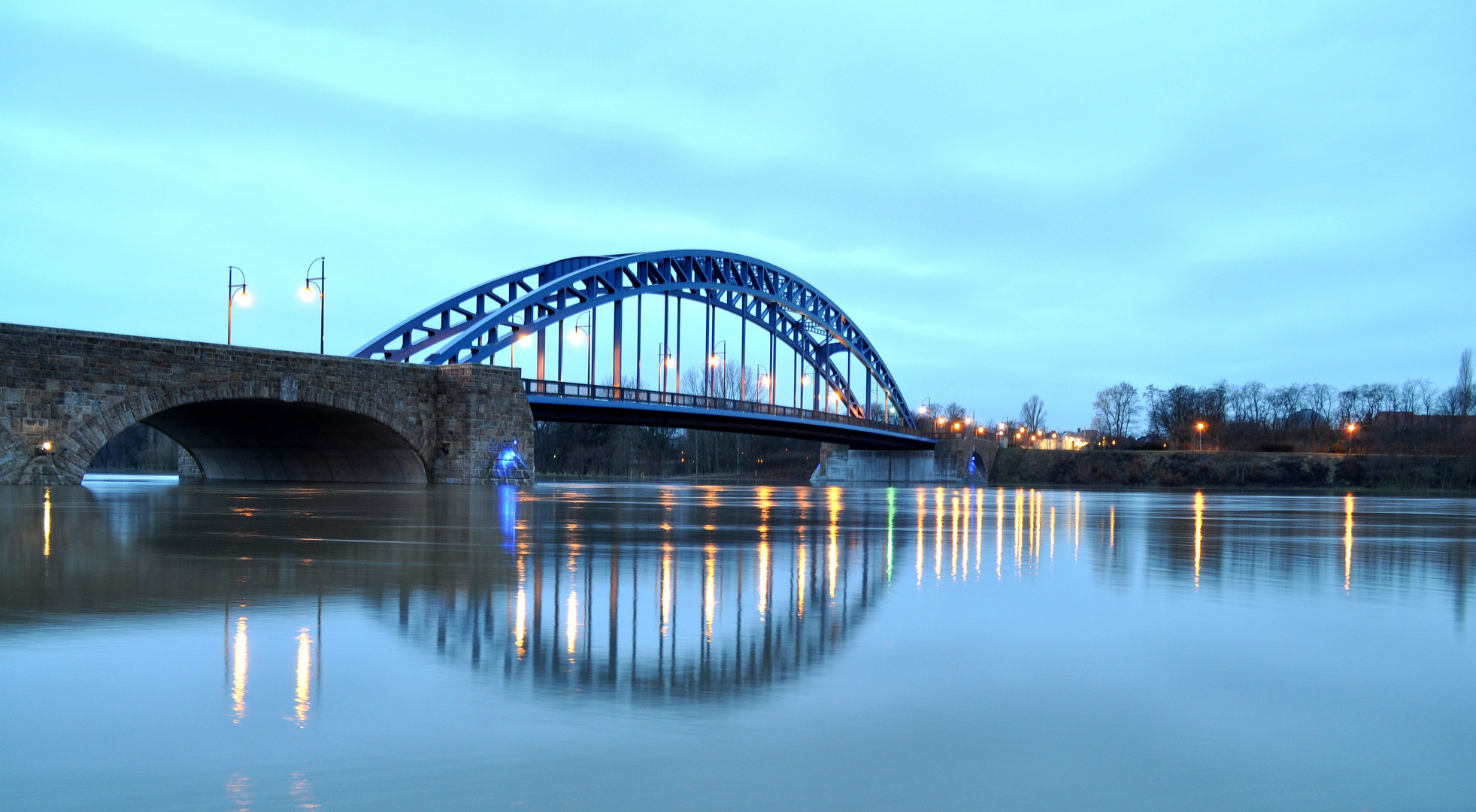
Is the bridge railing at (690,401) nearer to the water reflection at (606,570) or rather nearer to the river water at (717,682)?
the water reflection at (606,570)

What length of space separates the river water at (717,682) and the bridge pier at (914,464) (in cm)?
8916

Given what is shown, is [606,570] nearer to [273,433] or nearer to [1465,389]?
[273,433]

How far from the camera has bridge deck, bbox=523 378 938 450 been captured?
55.9 m

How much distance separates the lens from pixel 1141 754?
4.31m

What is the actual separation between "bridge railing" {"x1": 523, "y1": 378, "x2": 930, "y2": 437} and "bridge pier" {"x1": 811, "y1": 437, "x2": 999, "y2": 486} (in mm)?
7327

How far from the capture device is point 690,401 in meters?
69.7

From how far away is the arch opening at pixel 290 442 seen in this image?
1706 inches

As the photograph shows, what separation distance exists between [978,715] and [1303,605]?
5.19 metres

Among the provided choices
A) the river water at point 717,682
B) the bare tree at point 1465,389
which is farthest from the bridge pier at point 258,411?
the bare tree at point 1465,389

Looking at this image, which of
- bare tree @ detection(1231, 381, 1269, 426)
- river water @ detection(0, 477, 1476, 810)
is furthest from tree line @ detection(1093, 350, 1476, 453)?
river water @ detection(0, 477, 1476, 810)

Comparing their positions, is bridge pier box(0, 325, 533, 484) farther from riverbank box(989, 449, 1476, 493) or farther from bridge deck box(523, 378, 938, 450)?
riverbank box(989, 449, 1476, 493)

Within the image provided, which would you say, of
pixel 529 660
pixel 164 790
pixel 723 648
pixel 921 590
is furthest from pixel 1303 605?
pixel 164 790

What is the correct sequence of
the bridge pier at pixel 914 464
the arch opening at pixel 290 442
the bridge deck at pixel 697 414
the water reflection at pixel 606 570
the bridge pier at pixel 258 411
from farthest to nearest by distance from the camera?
the bridge pier at pixel 914 464, the bridge deck at pixel 697 414, the arch opening at pixel 290 442, the bridge pier at pixel 258 411, the water reflection at pixel 606 570

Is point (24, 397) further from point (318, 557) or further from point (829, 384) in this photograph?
point (829, 384)
